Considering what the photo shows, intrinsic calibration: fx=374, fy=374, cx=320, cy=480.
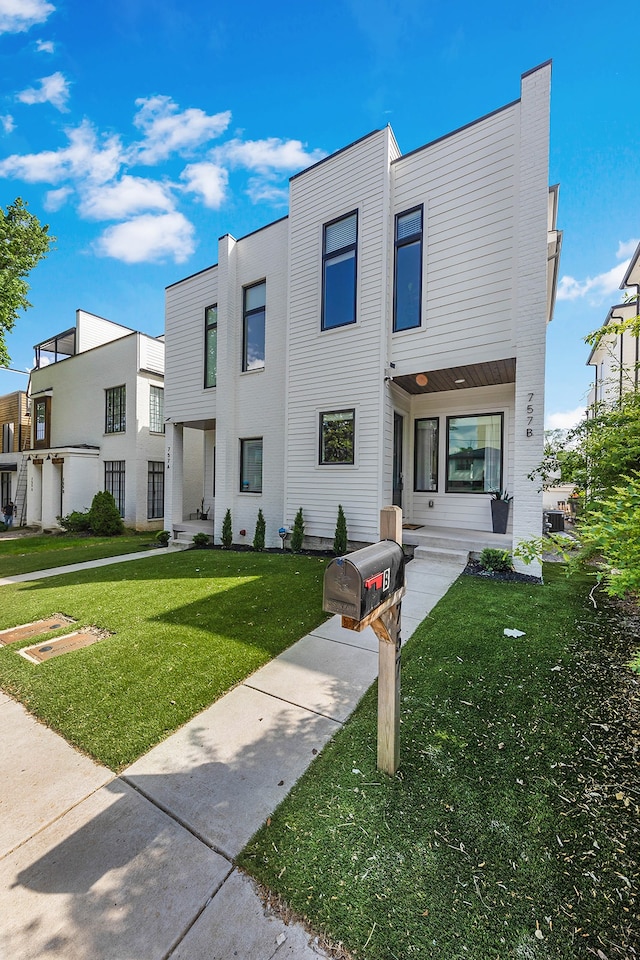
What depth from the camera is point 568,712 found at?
8.90ft

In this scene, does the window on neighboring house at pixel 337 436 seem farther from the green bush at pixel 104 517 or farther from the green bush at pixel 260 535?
the green bush at pixel 104 517

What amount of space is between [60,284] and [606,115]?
19.5 metres

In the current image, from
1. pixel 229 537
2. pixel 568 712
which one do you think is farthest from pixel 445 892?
pixel 229 537

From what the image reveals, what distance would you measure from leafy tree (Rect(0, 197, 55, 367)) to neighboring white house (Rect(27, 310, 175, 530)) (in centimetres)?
350

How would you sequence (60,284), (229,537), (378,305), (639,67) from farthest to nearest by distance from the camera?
(60,284) < (229,537) < (378,305) < (639,67)

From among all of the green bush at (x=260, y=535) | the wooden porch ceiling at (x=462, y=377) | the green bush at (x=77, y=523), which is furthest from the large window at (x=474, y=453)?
the green bush at (x=77, y=523)

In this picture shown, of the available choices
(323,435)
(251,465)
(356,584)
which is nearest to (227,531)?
(251,465)

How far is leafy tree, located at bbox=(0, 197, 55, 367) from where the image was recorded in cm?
1041

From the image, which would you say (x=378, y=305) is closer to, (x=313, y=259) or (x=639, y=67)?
(x=313, y=259)

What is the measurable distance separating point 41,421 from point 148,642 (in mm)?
19258

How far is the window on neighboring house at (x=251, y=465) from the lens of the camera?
33.2 ft

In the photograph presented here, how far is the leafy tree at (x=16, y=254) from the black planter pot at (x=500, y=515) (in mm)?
13390

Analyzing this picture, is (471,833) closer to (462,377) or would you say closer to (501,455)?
(462,377)

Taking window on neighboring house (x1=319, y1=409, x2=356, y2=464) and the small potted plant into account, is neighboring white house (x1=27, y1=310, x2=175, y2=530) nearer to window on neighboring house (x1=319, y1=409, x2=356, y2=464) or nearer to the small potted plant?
window on neighboring house (x1=319, y1=409, x2=356, y2=464)
